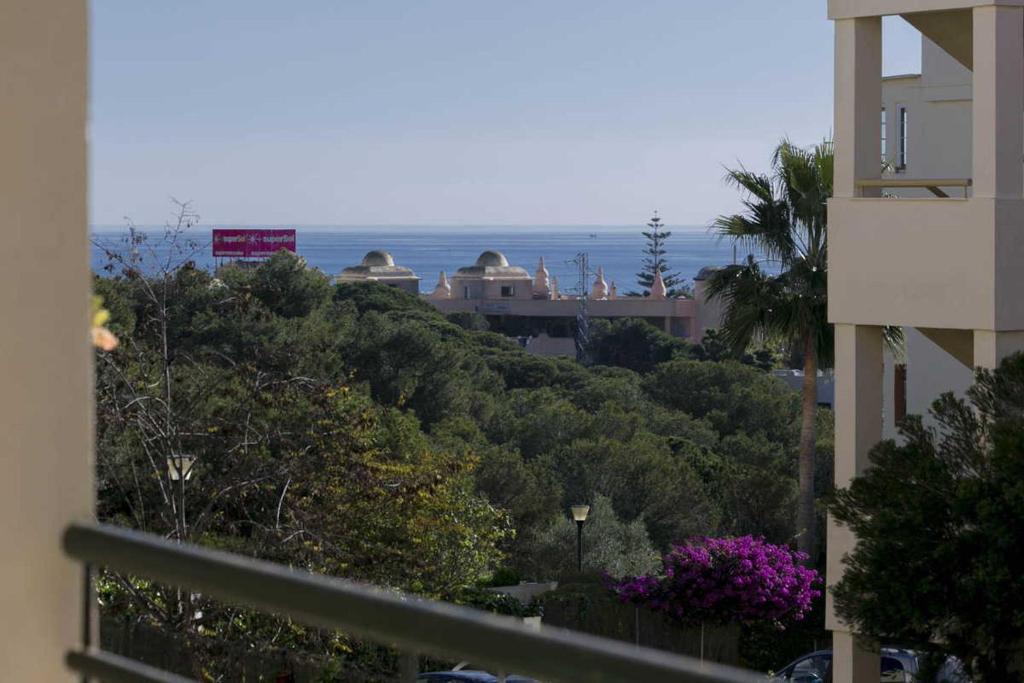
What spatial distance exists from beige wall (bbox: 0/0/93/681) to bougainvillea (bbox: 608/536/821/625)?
1663 cm

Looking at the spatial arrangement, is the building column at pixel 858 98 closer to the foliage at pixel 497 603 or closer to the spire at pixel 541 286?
the foliage at pixel 497 603

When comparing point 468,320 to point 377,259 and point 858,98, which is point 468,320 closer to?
point 377,259

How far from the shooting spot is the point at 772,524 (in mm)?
28156

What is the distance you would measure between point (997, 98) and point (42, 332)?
903cm

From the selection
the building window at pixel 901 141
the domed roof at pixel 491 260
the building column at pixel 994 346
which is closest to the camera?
the building column at pixel 994 346

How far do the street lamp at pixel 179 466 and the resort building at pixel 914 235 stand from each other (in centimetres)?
518

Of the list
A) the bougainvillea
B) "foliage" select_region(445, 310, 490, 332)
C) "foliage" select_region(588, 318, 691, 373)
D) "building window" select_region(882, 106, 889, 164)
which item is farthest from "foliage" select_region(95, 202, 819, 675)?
"foliage" select_region(588, 318, 691, 373)

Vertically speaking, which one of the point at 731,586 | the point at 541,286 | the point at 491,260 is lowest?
the point at 731,586

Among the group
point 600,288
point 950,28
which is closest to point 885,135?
point 950,28

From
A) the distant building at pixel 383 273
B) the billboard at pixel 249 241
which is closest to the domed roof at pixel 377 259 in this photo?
the distant building at pixel 383 273

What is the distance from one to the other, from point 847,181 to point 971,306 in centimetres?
130

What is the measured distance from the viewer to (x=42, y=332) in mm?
1615

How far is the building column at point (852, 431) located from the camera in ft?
34.3

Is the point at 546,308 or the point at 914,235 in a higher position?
the point at 914,235
